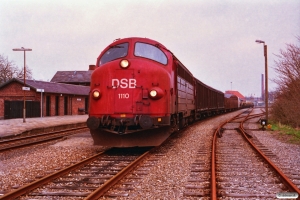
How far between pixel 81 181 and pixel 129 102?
11.0 ft

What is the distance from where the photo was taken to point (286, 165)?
8.16 metres

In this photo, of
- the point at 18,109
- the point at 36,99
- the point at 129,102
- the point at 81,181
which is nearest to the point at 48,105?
the point at 36,99

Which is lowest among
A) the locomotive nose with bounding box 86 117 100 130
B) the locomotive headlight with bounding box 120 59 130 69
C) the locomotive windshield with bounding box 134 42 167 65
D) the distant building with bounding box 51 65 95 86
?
the locomotive nose with bounding box 86 117 100 130

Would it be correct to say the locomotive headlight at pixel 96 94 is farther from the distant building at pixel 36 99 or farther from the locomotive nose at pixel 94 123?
the distant building at pixel 36 99

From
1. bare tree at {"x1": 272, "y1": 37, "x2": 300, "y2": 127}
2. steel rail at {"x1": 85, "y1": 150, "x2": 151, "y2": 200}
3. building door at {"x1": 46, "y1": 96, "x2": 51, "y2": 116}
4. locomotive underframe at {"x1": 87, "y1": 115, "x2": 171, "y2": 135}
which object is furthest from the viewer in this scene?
building door at {"x1": 46, "y1": 96, "x2": 51, "y2": 116}

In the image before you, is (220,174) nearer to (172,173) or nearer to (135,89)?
(172,173)

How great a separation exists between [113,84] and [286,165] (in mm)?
4987

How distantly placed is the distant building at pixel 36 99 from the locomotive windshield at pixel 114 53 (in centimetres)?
1871

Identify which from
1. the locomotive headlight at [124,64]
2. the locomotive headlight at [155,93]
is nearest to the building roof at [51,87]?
the locomotive headlight at [124,64]

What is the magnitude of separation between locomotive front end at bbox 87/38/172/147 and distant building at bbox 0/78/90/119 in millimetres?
19510

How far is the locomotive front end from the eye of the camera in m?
9.20

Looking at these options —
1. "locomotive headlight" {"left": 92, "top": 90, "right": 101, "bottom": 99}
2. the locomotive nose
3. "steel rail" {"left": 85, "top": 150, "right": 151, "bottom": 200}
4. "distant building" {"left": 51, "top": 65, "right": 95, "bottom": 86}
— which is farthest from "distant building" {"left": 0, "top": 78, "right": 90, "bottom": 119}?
"steel rail" {"left": 85, "top": 150, "right": 151, "bottom": 200}

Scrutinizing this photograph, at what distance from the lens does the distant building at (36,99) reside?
30.3 meters

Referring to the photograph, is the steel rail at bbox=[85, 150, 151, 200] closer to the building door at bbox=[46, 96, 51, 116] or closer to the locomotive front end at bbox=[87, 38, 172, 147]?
the locomotive front end at bbox=[87, 38, 172, 147]
